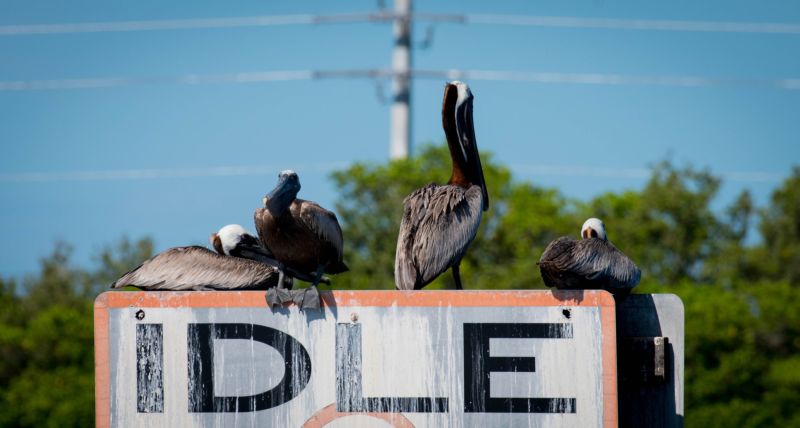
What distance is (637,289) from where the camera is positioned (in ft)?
105

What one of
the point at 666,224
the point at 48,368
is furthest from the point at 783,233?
the point at 48,368

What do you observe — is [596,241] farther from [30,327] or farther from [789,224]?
[789,224]

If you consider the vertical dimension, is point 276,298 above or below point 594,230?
below

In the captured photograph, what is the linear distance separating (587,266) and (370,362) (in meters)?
1.64

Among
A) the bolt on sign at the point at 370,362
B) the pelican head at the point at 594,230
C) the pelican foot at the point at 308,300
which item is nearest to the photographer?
the bolt on sign at the point at 370,362

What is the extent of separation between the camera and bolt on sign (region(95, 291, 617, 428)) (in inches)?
173

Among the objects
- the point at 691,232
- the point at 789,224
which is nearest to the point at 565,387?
the point at 691,232

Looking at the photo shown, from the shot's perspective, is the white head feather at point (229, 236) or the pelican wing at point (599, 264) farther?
the white head feather at point (229, 236)

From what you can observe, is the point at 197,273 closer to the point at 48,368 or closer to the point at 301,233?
the point at 301,233

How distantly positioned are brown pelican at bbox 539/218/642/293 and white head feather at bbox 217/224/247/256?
112 inches

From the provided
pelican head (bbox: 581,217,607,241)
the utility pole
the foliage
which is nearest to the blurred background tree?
the foliage

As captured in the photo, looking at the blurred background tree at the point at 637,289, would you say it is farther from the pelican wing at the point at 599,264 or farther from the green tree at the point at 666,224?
the pelican wing at the point at 599,264

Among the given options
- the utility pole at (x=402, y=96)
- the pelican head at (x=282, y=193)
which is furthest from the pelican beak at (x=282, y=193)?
the utility pole at (x=402, y=96)

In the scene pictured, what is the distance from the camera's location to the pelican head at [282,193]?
6.52 m
